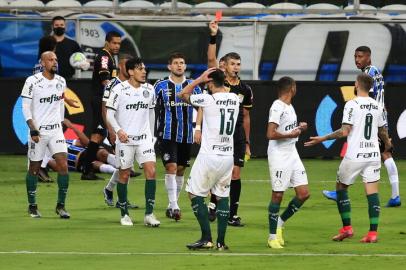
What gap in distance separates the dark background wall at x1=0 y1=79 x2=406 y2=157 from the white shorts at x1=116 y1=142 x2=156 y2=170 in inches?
328

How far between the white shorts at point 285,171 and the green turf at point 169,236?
696 mm

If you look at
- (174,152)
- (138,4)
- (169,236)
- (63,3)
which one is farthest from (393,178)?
(63,3)

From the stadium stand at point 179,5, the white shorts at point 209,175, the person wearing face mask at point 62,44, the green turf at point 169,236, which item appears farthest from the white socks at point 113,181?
the stadium stand at point 179,5

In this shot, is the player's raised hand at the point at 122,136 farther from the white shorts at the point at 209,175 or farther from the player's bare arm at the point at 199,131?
the white shorts at the point at 209,175

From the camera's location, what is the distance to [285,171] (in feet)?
45.4

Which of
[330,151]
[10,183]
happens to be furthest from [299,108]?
[10,183]

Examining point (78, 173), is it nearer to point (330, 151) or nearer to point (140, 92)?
point (330, 151)

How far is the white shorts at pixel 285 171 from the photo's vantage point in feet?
45.4

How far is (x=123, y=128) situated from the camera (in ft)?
51.1

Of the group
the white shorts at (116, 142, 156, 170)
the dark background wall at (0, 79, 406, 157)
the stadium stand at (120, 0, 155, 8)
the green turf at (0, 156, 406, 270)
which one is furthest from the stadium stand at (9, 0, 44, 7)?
the white shorts at (116, 142, 156, 170)

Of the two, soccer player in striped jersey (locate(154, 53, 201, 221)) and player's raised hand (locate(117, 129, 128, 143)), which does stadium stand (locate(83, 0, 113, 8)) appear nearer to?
soccer player in striped jersey (locate(154, 53, 201, 221))

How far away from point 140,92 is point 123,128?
50cm

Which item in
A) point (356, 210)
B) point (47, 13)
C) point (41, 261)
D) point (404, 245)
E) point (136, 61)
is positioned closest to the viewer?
point (41, 261)

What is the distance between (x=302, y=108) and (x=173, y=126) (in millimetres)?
7882
